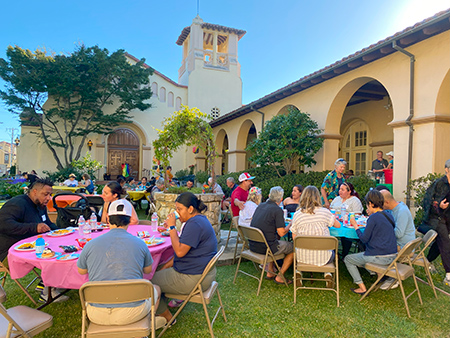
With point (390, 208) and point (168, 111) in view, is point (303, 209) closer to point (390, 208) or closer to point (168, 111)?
point (390, 208)

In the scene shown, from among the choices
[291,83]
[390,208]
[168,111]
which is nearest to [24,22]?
[168,111]

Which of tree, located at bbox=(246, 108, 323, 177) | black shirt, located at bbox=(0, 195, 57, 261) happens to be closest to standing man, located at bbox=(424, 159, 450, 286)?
tree, located at bbox=(246, 108, 323, 177)

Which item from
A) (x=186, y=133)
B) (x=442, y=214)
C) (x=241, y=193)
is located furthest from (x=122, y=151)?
(x=442, y=214)

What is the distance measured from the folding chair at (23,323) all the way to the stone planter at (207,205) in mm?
3812

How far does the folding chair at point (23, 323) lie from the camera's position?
82.2 inches

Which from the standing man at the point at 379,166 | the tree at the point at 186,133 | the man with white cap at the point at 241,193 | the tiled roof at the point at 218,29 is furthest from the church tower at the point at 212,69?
the man with white cap at the point at 241,193

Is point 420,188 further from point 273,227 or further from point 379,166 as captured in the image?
point 273,227

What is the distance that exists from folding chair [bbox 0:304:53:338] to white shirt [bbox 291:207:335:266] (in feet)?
9.78

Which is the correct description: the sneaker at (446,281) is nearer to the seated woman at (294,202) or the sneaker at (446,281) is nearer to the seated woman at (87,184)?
the seated woman at (294,202)

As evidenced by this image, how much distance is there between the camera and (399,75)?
7.03m

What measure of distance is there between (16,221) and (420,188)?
7.46 m

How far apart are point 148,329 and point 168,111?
63.6 feet

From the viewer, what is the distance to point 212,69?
20828 mm

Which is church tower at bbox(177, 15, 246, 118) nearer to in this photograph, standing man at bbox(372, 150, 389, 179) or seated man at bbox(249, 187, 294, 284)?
standing man at bbox(372, 150, 389, 179)
